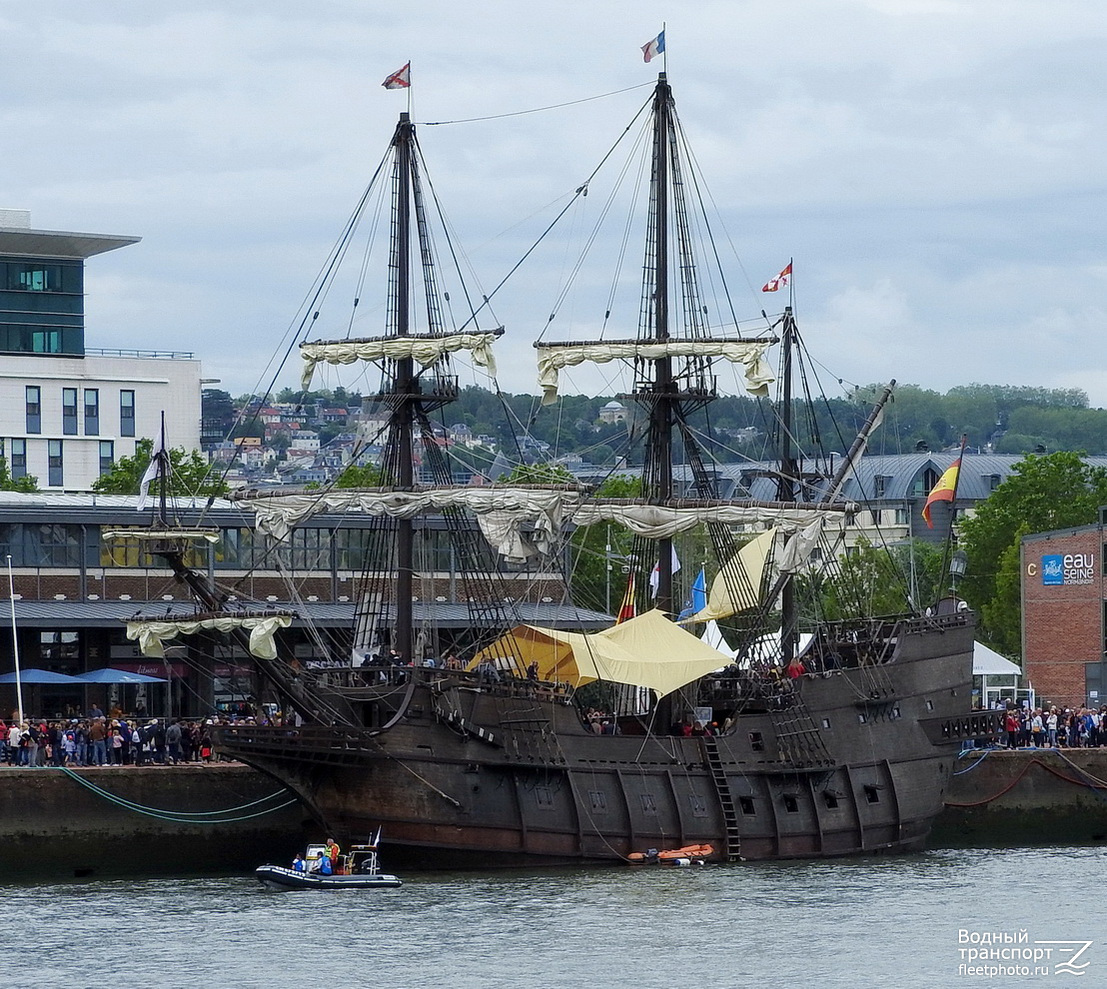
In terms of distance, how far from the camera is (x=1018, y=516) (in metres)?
112

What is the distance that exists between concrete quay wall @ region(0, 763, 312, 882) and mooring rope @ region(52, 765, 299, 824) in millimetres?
33

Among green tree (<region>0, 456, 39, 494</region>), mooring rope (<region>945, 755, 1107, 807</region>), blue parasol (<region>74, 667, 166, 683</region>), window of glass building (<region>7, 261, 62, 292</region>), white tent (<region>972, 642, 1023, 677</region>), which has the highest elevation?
window of glass building (<region>7, 261, 62, 292</region>)

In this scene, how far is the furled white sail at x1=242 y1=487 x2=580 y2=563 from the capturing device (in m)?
61.5

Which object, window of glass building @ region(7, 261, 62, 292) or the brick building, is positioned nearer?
the brick building

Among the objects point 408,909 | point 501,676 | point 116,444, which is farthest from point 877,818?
point 116,444

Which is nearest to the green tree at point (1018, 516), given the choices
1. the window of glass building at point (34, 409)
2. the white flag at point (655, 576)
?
the white flag at point (655, 576)

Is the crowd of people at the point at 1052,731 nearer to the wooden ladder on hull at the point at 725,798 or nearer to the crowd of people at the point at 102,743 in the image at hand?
the wooden ladder on hull at the point at 725,798

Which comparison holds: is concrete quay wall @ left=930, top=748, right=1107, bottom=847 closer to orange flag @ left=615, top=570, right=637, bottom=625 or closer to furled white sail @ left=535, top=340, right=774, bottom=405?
orange flag @ left=615, top=570, right=637, bottom=625

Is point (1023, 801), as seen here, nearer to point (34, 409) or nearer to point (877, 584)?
point (877, 584)

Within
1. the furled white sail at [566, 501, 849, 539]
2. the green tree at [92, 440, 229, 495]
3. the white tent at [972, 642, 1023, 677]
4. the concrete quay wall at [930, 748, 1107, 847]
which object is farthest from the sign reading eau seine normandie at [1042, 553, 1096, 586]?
the green tree at [92, 440, 229, 495]

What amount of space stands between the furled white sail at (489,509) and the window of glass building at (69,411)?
72.7 m

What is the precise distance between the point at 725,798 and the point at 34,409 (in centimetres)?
8241

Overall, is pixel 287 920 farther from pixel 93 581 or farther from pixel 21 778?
pixel 93 581

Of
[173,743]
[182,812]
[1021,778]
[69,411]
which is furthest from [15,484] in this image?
[1021,778]
